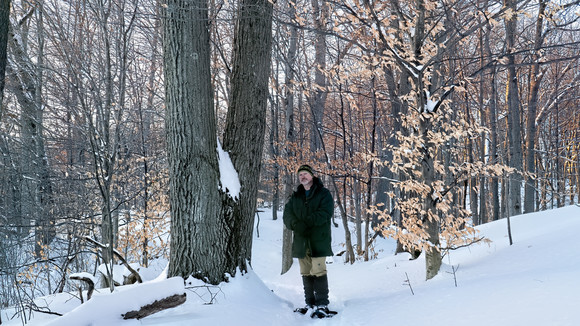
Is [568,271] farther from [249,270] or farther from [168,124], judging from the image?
[168,124]

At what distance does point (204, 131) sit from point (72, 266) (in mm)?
7471

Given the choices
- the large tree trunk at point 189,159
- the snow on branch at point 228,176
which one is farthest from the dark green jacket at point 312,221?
the large tree trunk at point 189,159

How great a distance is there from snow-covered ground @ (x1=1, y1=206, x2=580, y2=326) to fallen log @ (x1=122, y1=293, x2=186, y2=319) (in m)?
0.05

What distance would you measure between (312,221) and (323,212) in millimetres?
165

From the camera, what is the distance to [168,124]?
15.0ft

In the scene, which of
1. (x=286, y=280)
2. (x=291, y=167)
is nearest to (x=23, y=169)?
(x=291, y=167)

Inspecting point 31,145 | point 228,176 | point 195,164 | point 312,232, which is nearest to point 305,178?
point 312,232

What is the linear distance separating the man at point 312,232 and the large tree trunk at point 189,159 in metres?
0.90

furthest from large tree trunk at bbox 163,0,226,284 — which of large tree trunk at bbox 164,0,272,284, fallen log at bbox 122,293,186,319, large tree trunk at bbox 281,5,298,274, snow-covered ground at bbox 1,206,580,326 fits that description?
large tree trunk at bbox 281,5,298,274

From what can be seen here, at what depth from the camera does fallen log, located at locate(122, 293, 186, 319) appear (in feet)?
10.8

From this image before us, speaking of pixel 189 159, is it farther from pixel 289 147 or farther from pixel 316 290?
pixel 289 147

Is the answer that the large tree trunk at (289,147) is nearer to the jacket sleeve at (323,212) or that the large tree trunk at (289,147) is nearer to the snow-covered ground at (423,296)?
the snow-covered ground at (423,296)

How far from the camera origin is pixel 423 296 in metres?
4.11

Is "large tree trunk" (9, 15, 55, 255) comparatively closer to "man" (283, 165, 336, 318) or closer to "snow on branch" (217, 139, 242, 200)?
"snow on branch" (217, 139, 242, 200)
